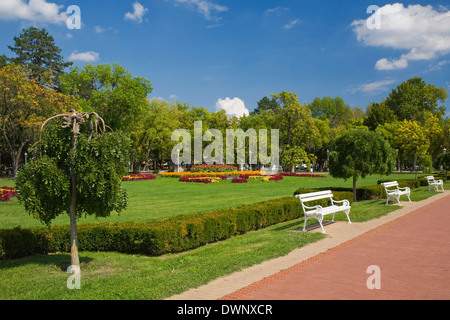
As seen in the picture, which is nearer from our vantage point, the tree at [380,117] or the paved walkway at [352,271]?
the paved walkway at [352,271]

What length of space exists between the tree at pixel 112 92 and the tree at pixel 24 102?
765 cm

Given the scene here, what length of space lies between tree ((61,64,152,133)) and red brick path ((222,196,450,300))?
4047 centimetres

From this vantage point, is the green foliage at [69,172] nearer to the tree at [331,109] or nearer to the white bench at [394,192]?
the white bench at [394,192]

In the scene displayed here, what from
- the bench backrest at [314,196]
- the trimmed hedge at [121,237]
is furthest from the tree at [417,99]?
the trimmed hedge at [121,237]

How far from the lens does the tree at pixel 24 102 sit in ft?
113

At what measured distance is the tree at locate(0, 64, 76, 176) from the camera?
34312 millimetres

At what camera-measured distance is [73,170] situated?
648cm

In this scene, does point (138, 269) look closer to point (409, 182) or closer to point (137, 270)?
point (137, 270)

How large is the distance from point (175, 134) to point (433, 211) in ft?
140

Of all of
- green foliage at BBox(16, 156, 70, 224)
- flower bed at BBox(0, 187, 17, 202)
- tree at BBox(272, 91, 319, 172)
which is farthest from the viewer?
tree at BBox(272, 91, 319, 172)

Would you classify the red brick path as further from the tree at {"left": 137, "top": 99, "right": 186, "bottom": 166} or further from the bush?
the tree at {"left": 137, "top": 99, "right": 186, "bottom": 166}

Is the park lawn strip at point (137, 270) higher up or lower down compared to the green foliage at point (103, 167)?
lower down

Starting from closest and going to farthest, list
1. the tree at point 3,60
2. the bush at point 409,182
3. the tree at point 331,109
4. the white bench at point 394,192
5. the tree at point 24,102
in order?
the white bench at point 394,192 < the bush at point 409,182 < the tree at point 24,102 < the tree at point 3,60 < the tree at point 331,109

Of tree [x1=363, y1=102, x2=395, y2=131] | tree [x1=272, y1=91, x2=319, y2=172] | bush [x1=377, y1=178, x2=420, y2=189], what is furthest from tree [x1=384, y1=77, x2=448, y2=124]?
bush [x1=377, y1=178, x2=420, y2=189]
